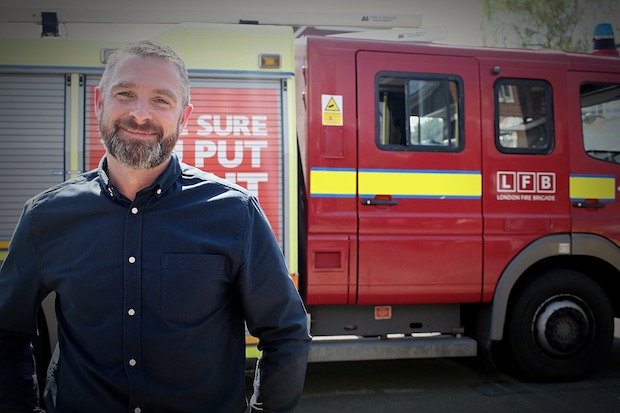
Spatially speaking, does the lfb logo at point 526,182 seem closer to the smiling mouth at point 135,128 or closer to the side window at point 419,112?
the side window at point 419,112

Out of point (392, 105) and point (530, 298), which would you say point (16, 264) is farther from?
point (530, 298)

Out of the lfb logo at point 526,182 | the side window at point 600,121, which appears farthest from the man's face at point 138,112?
the side window at point 600,121

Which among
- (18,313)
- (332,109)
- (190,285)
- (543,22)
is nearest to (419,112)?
(332,109)

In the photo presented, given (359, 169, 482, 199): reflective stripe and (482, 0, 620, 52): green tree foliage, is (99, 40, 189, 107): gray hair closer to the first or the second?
(359, 169, 482, 199): reflective stripe

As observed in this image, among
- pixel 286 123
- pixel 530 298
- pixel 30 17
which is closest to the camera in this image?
pixel 30 17

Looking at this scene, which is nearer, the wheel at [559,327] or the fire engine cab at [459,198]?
the fire engine cab at [459,198]

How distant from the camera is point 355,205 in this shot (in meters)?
4.17

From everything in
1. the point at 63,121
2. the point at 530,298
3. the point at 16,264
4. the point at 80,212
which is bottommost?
the point at 530,298

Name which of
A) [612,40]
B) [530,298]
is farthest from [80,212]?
[612,40]

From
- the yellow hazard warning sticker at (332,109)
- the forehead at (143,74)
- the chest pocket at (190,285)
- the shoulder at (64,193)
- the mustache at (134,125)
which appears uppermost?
the yellow hazard warning sticker at (332,109)

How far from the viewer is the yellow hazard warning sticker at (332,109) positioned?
163 inches

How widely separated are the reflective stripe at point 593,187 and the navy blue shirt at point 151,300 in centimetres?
375

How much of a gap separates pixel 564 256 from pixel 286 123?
2.75 meters

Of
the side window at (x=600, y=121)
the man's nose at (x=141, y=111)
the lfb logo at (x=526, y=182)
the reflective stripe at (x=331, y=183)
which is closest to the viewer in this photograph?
the man's nose at (x=141, y=111)
